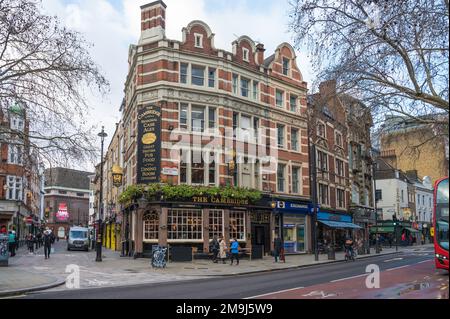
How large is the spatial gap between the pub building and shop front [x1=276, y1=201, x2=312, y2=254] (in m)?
0.12

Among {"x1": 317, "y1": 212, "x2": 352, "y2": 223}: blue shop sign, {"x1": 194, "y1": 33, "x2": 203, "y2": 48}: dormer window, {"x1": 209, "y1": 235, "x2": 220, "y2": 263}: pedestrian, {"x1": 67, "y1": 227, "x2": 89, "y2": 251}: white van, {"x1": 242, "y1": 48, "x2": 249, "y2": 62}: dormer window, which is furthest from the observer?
{"x1": 67, "y1": 227, "x2": 89, "y2": 251}: white van

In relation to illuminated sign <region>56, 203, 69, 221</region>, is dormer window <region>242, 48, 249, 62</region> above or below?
above

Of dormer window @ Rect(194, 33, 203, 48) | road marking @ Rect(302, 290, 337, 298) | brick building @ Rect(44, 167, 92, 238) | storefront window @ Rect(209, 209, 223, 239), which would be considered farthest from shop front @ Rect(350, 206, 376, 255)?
brick building @ Rect(44, 167, 92, 238)

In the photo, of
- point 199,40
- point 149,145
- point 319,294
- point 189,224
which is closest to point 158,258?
point 189,224

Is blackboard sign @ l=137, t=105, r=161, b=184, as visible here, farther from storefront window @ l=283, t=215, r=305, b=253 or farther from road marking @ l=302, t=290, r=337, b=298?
road marking @ l=302, t=290, r=337, b=298

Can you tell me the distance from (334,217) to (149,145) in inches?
870

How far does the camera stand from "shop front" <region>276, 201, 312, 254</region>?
37.3m

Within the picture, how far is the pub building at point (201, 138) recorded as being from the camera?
30.2 m

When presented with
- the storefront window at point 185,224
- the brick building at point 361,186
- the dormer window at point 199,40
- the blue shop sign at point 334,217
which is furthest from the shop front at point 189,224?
the brick building at point 361,186

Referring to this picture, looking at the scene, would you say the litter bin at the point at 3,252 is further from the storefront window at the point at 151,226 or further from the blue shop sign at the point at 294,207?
the blue shop sign at the point at 294,207

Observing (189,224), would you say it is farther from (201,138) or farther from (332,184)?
(332,184)

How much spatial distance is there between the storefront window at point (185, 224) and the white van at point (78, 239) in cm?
1809
